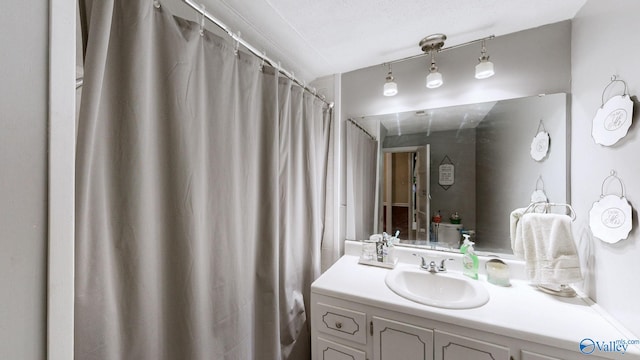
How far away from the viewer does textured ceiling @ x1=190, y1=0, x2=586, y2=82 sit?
1.06m

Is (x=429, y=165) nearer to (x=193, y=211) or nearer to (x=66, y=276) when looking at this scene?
(x=193, y=211)

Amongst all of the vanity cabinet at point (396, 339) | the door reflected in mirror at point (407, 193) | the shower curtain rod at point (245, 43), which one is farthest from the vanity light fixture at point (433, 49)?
the vanity cabinet at point (396, 339)

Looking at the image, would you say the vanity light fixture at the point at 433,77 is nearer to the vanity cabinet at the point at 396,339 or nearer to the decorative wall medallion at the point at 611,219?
the decorative wall medallion at the point at 611,219

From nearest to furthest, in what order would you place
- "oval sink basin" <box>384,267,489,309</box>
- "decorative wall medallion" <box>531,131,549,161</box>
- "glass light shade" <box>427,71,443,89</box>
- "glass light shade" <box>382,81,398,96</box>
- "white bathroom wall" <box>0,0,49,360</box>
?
"white bathroom wall" <box>0,0,49,360</box> → "oval sink basin" <box>384,267,489,309</box> → "decorative wall medallion" <box>531,131,549,161</box> → "glass light shade" <box>427,71,443,89</box> → "glass light shade" <box>382,81,398,96</box>

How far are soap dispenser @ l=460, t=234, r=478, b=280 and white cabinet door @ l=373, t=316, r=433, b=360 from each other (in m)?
0.50

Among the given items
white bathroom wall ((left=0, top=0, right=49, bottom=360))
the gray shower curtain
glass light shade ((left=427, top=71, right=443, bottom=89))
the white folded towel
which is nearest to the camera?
white bathroom wall ((left=0, top=0, right=49, bottom=360))

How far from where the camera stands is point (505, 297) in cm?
106

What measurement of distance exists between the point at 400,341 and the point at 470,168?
1.04 meters

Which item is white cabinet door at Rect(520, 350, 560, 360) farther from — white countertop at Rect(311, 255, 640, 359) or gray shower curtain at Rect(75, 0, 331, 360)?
gray shower curtain at Rect(75, 0, 331, 360)

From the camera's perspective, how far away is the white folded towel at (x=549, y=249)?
101cm

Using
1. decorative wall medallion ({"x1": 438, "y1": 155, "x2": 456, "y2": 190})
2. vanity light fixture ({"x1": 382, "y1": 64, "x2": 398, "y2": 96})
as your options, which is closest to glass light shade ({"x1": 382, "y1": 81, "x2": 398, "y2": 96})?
vanity light fixture ({"x1": 382, "y1": 64, "x2": 398, "y2": 96})

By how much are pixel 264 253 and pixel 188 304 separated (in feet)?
1.36

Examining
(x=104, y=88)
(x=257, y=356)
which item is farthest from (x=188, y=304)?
(x=104, y=88)

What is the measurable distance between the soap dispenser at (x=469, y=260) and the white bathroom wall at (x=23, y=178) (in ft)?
5.29
